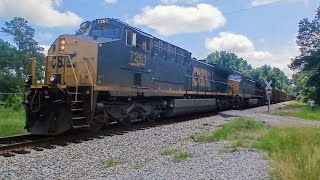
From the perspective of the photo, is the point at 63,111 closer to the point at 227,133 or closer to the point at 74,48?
the point at 74,48

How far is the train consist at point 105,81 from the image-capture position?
413 inches

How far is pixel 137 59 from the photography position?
13.5 metres

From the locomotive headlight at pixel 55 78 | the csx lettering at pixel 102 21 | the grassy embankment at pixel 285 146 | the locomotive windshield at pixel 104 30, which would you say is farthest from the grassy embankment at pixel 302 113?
the locomotive headlight at pixel 55 78

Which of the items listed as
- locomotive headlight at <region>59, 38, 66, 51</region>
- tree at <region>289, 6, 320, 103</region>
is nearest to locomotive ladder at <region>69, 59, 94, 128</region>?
locomotive headlight at <region>59, 38, 66, 51</region>

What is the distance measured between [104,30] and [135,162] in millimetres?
6854

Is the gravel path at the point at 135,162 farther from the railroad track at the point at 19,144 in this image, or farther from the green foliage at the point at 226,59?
the green foliage at the point at 226,59

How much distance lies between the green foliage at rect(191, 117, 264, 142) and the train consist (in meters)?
3.09

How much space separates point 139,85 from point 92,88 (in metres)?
3.08

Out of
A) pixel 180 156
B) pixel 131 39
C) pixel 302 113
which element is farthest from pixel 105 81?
pixel 302 113

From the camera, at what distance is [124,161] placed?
7348mm

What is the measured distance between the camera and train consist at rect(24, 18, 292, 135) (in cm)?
1050

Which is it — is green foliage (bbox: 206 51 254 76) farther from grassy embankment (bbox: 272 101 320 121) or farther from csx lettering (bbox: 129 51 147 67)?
csx lettering (bbox: 129 51 147 67)

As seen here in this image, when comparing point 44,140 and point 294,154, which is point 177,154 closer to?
point 294,154

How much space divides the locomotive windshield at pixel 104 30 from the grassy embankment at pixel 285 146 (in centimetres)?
454
